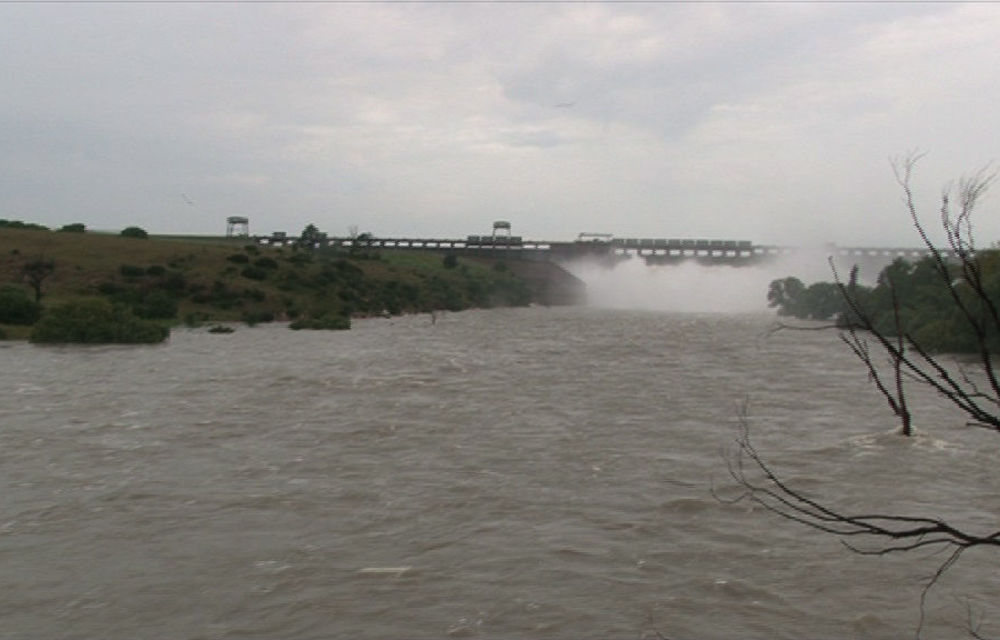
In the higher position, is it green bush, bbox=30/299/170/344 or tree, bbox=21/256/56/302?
tree, bbox=21/256/56/302

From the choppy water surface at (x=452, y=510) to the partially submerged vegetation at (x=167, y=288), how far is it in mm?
17425

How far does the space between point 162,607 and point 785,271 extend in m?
164

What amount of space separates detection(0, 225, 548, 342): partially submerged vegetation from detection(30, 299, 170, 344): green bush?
5 cm

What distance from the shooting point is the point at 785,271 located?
163m

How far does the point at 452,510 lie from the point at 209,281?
2506 inches

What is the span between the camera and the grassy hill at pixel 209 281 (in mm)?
64812

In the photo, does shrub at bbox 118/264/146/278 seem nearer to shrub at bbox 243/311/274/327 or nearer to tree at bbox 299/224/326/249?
shrub at bbox 243/311/274/327

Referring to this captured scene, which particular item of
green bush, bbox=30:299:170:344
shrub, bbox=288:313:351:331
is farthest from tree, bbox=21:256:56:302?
shrub, bbox=288:313:351:331

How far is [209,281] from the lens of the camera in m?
72.8

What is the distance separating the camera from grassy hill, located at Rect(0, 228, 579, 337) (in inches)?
2552

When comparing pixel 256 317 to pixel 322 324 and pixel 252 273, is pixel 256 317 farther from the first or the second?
pixel 252 273

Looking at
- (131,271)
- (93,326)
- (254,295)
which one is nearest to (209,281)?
(254,295)

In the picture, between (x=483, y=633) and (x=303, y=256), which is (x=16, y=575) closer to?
(x=483, y=633)

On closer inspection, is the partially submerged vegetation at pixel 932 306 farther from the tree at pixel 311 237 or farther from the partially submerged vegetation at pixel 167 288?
the tree at pixel 311 237
